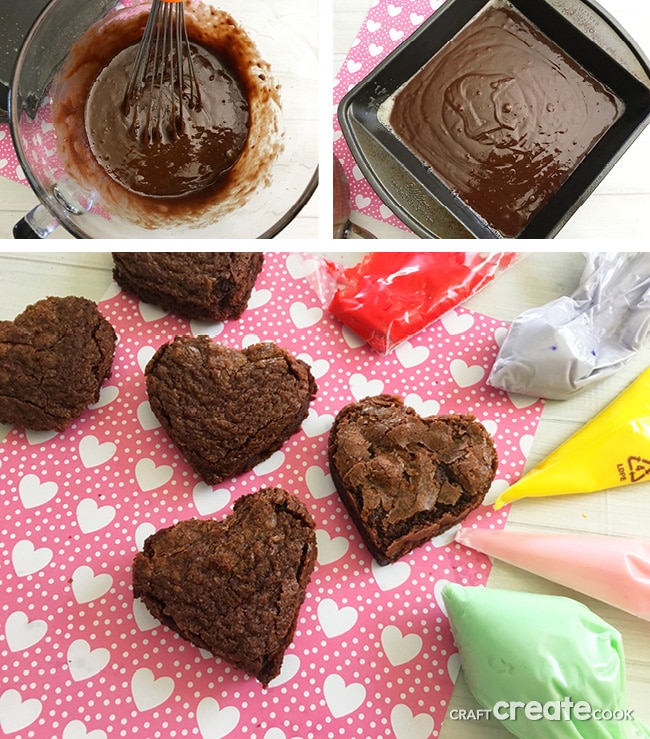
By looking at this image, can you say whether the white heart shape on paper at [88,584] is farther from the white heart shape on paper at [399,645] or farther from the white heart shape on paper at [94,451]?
the white heart shape on paper at [399,645]

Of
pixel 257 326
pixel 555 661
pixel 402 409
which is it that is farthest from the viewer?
pixel 257 326

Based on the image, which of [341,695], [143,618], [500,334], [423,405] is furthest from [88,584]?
[500,334]

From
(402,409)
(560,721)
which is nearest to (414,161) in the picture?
(402,409)

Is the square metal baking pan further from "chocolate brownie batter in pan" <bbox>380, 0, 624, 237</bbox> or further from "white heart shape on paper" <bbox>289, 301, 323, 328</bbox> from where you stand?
"white heart shape on paper" <bbox>289, 301, 323, 328</bbox>

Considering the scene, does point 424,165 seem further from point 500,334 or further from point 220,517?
point 220,517

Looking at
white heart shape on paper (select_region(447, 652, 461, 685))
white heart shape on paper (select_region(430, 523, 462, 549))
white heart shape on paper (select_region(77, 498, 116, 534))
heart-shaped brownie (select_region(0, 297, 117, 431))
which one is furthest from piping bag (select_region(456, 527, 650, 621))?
heart-shaped brownie (select_region(0, 297, 117, 431))

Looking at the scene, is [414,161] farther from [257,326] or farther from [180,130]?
[257,326]

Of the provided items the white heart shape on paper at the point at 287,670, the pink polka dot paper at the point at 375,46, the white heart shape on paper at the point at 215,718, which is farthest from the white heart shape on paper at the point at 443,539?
the pink polka dot paper at the point at 375,46
